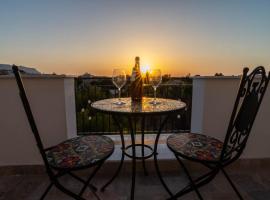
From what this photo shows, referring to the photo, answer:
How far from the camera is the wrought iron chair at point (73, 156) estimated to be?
97 centimetres

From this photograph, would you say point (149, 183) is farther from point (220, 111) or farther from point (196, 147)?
point (220, 111)

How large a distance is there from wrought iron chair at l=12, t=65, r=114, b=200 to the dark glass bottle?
1.56ft

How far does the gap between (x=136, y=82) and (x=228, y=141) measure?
33.1 inches

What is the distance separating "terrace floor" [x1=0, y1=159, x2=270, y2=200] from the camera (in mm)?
1540

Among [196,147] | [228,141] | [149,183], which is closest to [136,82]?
[196,147]

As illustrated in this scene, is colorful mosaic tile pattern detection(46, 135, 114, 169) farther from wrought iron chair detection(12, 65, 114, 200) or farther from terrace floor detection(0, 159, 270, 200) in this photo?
terrace floor detection(0, 159, 270, 200)

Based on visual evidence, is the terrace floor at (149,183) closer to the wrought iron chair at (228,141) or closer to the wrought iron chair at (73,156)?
the wrought iron chair at (73,156)

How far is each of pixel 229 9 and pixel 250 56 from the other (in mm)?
1103

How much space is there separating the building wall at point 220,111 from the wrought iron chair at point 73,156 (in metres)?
1.20

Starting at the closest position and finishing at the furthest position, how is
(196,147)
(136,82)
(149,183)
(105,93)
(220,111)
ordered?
(196,147), (136,82), (149,183), (220,111), (105,93)

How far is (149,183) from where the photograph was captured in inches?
67.9

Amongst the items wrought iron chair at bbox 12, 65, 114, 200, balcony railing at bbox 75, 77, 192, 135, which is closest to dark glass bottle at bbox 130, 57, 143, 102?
wrought iron chair at bbox 12, 65, 114, 200

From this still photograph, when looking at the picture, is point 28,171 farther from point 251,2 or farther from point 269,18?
point 269,18

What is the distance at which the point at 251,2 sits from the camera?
3.25 metres
